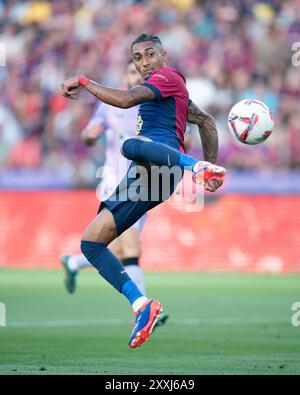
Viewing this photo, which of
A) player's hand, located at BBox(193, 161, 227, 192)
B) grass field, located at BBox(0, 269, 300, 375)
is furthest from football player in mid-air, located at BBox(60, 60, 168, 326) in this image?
player's hand, located at BBox(193, 161, 227, 192)

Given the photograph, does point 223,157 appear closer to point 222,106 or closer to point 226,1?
point 222,106

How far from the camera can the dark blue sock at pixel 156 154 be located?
746 centimetres

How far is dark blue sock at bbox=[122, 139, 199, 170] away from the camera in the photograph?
7.46 meters

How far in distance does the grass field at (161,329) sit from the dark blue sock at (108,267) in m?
0.63

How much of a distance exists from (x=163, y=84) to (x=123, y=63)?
13136 millimetres

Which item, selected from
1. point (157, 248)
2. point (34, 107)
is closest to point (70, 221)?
point (157, 248)

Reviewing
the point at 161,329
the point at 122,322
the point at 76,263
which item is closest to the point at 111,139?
the point at 76,263

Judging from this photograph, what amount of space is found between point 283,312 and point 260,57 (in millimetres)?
9223

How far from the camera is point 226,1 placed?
2156cm

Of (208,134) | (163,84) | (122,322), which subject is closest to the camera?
(163,84)

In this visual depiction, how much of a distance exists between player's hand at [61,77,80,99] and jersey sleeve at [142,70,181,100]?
600mm

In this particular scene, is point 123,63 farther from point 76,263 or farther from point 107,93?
point 107,93

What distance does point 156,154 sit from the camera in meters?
7.55

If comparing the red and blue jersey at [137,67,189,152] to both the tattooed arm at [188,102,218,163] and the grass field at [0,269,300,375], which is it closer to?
the tattooed arm at [188,102,218,163]
